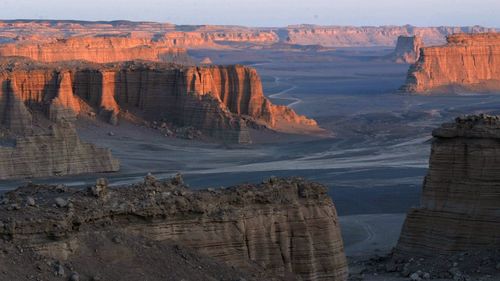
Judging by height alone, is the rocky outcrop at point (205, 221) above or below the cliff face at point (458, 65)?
above

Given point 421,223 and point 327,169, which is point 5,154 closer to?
point 327,169

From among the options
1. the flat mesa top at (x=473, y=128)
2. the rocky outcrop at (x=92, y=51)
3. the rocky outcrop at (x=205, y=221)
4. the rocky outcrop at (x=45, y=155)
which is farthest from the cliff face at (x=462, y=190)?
the rocky outcrop at (x=92, y=51)

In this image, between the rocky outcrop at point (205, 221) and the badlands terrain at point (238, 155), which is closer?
the rocky outcrop at point (205, 221)

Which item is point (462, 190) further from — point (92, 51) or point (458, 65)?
point (458, 65)

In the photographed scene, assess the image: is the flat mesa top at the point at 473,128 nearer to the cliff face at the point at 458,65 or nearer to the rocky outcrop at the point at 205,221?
the rocky outcrop at the point at 205,221

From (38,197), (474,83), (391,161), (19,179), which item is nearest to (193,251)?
(38,197)

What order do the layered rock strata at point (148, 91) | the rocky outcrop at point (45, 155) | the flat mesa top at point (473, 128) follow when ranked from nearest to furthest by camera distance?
1. the flat mesa top at point (473, 128)
2. the rocky outcrop at point (45, 155)
3. the layered rock strata at point (148, 91)

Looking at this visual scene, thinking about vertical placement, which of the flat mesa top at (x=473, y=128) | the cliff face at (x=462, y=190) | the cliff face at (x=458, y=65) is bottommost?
the cliff face at (x=458, y=65)
